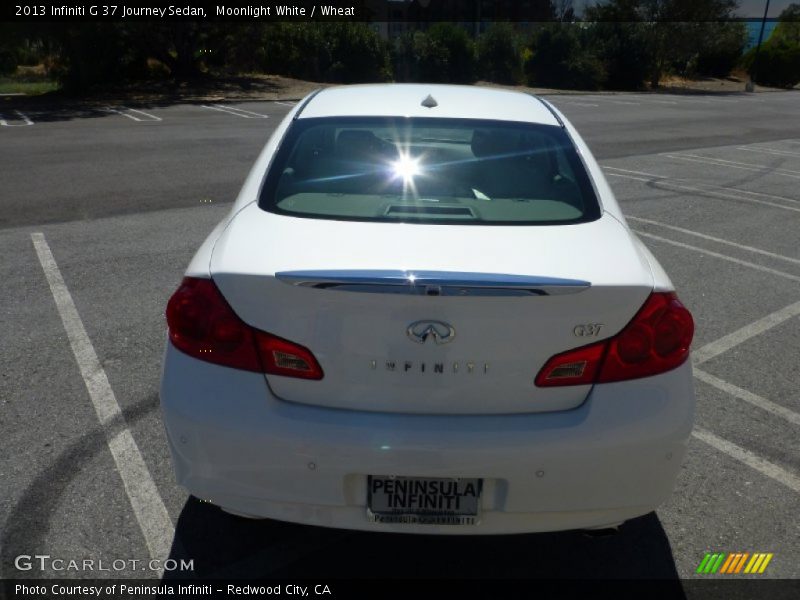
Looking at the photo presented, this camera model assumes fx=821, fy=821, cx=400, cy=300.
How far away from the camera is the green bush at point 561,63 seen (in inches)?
1672

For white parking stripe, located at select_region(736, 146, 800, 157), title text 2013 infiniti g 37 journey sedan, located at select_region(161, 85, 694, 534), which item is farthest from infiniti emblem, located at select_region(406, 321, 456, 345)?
white parking stripe, located at select_region(736, 146, 800, 157)

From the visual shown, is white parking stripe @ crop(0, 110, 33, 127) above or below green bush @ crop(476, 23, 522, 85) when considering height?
below

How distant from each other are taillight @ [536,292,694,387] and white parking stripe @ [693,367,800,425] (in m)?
1.99

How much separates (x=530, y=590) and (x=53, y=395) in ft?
8.74

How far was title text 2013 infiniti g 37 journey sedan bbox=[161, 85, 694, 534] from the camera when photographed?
8.14 ft

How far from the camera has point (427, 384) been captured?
252 cm

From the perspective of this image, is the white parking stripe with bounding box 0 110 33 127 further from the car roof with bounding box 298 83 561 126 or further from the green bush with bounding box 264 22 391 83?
the green bush with bounding box 264 22 391 83

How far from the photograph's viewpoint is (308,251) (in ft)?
8.82

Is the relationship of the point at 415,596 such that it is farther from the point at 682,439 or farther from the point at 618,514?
the point at 682,439

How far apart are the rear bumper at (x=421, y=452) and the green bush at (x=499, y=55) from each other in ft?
133

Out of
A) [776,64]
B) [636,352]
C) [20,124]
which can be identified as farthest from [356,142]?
[776,64]

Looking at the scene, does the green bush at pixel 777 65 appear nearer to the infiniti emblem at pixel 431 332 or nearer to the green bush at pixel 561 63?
the green bush at pixel 561 63

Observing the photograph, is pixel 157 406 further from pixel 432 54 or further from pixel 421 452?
pixel 432 54

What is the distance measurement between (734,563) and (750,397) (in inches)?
65.8
